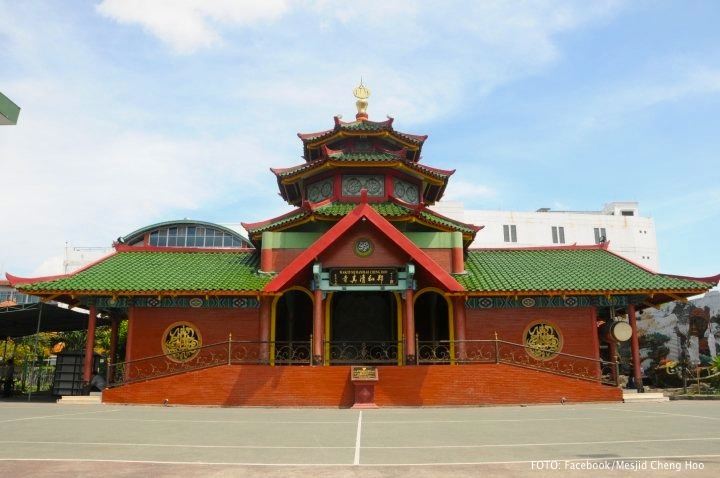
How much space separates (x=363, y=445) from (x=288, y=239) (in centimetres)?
1379

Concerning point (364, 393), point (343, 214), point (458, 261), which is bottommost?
point (364, 393)

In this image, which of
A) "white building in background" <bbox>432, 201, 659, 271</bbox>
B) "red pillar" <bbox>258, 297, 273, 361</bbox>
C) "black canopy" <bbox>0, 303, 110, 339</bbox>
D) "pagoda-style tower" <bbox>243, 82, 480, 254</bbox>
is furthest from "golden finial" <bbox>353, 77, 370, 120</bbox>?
"white building in background" <bbox>432, 201, 659, 271</bbox>

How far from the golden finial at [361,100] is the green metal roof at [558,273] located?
8408mm

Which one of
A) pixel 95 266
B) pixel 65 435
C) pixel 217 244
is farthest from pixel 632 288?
pixel 217 244

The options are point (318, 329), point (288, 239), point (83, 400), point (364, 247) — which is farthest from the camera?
point (288, 239)

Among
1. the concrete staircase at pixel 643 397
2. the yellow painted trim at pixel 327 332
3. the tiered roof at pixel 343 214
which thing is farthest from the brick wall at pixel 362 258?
the concrete staircase at pixel 643 397

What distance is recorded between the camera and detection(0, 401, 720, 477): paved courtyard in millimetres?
6371

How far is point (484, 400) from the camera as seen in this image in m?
17.0

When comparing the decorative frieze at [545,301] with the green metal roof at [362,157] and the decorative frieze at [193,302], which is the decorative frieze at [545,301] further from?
the decorative frieze at [193,302]

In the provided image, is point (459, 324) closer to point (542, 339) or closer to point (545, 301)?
point (542, 339)

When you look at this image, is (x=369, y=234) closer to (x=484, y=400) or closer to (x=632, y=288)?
(x=484, y=400)

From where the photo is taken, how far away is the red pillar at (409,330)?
17938 mm

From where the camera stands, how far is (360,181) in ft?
76.2

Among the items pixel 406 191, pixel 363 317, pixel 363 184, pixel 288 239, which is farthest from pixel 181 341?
pixel 406 191
